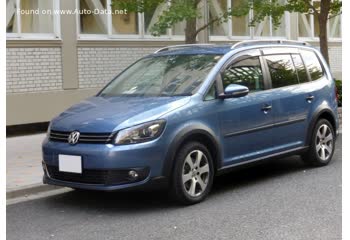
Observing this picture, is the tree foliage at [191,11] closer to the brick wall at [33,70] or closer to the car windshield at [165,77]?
the brick wall at [33,70]

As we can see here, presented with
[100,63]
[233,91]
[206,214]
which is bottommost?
[206,214]

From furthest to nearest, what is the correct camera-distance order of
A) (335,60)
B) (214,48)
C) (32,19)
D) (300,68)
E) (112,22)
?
(335,60), (112,22), (32,19), (300,68), (214,48)

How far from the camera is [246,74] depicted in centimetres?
761

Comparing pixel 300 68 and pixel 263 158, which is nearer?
pixel 263 158

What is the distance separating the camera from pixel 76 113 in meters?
6.84

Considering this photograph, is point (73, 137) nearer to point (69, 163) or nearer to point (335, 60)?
point (69, 163)

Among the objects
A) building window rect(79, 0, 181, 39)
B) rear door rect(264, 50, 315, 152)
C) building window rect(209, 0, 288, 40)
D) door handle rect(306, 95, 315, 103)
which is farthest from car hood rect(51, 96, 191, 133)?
building window rect(209, 0, 288, 40)

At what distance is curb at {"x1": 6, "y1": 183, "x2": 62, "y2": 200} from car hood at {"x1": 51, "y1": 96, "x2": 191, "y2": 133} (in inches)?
44.2

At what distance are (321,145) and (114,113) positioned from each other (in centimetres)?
350

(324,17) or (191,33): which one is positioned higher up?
(324,17)

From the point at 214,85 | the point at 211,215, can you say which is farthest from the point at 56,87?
the point at 211,215

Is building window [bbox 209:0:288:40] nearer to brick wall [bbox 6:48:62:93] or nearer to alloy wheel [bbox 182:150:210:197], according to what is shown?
brick wall [bbox 6:48:62:93]

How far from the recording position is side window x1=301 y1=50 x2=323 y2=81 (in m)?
8.75

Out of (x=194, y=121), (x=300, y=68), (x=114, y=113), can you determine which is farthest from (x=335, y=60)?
(x=114, y=113)
